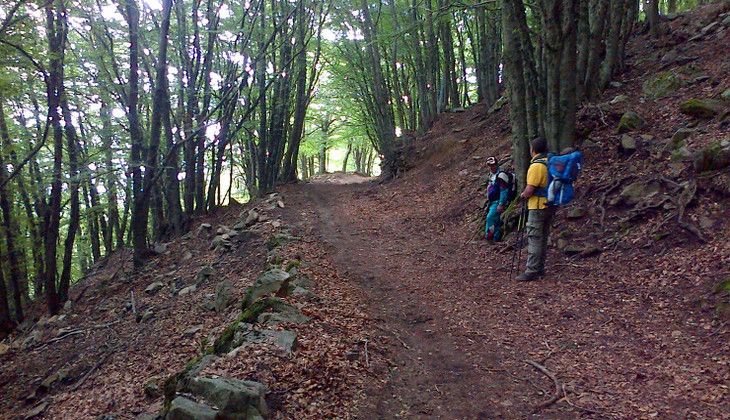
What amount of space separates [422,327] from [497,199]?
3990 millimetres

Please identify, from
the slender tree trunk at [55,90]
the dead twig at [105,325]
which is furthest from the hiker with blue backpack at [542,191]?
the slender tree trunk at [55,90]

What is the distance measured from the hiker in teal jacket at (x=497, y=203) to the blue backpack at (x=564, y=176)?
2136 mm

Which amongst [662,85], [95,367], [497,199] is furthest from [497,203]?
[95,367]

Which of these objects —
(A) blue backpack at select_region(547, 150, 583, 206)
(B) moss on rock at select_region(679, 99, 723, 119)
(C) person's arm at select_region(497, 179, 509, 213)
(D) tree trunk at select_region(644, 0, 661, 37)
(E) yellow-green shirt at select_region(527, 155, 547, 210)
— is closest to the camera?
(A) blue backpack at select_region(547, 150, 583, 206)

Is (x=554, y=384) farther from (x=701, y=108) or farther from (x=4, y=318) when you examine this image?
(x=4, y=318)

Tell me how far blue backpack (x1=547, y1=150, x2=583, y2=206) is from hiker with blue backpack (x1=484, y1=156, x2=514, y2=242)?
84.3 inches

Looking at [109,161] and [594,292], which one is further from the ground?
[109,161]

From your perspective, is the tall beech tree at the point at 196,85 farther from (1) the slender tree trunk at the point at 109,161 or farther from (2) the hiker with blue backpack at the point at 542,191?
(2) the hiker with blue backpack at the point at 542,191

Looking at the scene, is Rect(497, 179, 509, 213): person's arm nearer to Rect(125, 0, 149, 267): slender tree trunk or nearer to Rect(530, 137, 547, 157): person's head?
Rect(530, 137, 547, 157): person's head

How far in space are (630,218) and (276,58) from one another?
1476 centimetres

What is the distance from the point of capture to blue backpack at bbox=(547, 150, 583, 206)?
6.49 m

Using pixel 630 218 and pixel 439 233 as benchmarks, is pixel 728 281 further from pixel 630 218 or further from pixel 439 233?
pixel 439 233

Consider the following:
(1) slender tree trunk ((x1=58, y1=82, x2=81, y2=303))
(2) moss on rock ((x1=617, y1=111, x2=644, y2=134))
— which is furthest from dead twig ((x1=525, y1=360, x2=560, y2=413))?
(1) slender tree trunk ((x1=58, y1=82, x2=81, y2=303))

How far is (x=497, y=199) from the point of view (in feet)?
29.0
